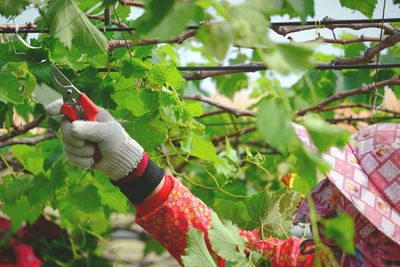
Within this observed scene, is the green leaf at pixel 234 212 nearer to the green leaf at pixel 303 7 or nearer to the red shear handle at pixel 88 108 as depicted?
the red shear handle at pixel 88 108

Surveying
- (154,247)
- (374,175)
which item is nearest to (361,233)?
(374,175)

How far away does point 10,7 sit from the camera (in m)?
1.15

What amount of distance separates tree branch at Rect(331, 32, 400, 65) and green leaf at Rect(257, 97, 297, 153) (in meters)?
0.72

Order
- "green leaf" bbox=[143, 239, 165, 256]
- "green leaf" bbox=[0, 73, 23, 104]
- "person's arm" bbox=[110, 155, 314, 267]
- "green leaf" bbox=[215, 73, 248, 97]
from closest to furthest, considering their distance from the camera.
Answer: "green leaf" bbox=[0, 73, 23, 104]
"person's arm" bbox=[110, 155, 314, 267]
"green leaf" bbox=[143, 239, 165, 256]
"green leaf" bbox=[215, 73, 248, 97]

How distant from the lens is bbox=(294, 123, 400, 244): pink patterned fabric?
1266 mm

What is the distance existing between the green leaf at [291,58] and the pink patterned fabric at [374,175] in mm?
578

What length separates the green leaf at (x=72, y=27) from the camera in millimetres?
1051

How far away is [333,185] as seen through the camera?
1.33 m

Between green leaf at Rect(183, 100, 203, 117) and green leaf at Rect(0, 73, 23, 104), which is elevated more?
green leaf at Rect(0, 73, 23, 104)

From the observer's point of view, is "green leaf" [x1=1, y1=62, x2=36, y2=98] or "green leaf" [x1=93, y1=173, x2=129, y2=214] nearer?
"green leaf" [x1=1, y1=62, x2=36, y2=98]

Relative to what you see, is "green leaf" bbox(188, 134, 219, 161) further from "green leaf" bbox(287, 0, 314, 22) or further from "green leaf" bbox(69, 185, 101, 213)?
"green leaf" bbox(287, 0, 314, 22)

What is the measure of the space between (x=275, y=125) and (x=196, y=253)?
61 centimetres

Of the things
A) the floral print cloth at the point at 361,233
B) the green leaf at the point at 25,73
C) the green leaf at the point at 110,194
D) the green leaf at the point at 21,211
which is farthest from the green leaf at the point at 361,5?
the green leaf at the point at 21,211

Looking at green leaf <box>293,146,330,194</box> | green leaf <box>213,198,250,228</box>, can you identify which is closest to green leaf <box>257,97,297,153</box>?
green leaf <box>293,146,330,194</box>
